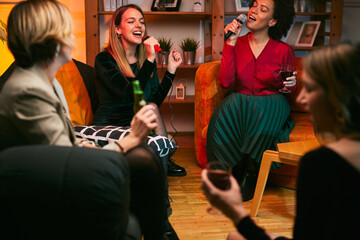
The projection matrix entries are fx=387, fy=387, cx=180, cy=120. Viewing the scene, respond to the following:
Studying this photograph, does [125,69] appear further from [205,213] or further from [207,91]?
[205,213]

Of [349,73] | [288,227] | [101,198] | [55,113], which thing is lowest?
[288,227]

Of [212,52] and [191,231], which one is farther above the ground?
[212,52]

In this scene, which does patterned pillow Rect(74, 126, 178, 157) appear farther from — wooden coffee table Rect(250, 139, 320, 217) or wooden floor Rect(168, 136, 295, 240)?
wooden coffee table Rect(250, 139, 320, 217)

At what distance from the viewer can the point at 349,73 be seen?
2.51 feet

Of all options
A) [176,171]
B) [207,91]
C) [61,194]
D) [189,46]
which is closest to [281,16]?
[207,91]

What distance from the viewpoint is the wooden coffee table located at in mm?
2043

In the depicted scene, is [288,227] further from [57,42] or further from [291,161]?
[57,42]

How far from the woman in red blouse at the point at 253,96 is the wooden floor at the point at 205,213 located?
208 millimetres

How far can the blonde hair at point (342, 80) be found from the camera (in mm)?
766

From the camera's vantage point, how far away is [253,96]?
260 cm

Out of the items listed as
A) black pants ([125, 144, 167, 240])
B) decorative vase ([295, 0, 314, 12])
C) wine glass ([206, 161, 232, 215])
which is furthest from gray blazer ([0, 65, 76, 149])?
decorative vase ([295, 0, 314, 12])

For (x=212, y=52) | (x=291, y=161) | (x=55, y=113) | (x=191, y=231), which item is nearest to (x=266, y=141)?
(x=291, y=161)

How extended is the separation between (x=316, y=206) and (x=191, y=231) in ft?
4.32

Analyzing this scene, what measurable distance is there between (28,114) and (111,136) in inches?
39.0
